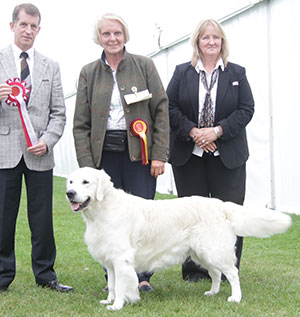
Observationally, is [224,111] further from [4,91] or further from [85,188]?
[4,91]

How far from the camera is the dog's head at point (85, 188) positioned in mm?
3457

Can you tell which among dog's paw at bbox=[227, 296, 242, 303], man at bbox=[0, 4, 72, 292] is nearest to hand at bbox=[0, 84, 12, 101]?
man at bbox=[0, 4, 72, 292]

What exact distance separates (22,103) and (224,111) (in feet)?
5.67

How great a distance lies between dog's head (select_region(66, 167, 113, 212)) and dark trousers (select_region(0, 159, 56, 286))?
548 millimetres

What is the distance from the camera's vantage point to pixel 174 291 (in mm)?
3996

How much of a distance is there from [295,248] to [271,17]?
382 cm

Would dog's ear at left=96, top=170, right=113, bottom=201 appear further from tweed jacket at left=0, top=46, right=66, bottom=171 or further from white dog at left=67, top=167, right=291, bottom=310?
tweed jacket at left=0, top=46, right=66, bottom=171

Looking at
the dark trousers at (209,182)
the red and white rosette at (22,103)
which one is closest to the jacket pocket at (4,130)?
the red and white rosette at (22,103)

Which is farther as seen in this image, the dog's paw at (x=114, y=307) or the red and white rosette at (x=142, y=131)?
the red and white rosette at (x=142, y=131)

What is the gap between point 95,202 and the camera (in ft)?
11.8

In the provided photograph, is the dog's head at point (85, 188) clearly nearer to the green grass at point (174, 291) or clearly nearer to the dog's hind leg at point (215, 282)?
the green grass at point (174, 291)

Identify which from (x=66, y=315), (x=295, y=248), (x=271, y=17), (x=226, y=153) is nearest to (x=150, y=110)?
(x=226, y=153)

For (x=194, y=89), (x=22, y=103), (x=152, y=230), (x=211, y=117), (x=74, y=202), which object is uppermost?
Result: (x=194, y=89)

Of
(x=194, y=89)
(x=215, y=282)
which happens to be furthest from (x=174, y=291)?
(x=194, y=89)
